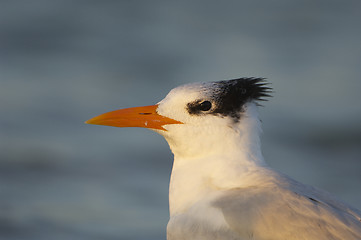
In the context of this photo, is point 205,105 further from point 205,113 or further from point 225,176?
point 225,176

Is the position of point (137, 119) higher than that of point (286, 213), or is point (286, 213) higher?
point (137, 119)

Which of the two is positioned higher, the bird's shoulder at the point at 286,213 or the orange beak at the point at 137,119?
the orange beak at the point at 137,119

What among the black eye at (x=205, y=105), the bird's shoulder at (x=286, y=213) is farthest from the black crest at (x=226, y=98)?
the bird's shoulder at (x=286, y=213)

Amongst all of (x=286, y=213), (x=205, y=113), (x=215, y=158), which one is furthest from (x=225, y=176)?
(x=286, y=213)

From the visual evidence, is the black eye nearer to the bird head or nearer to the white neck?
the bird head

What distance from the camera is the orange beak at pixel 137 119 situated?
479cm

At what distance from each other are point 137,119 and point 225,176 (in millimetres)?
754

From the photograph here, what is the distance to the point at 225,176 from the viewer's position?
15.0 feet

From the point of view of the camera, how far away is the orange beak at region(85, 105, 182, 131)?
4.79m

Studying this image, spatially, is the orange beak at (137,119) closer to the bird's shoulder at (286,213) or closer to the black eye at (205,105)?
the black eye at (205,105)

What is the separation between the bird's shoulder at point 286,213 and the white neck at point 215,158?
283mm

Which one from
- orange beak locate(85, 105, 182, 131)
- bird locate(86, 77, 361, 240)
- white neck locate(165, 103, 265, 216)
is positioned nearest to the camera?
bird locate(86, 77, 361, 240)

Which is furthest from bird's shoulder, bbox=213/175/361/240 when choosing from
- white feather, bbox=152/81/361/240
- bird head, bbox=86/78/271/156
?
bird head, bbox=86/78/271/156

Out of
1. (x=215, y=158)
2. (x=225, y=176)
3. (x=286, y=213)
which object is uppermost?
(x=215, y=158)
